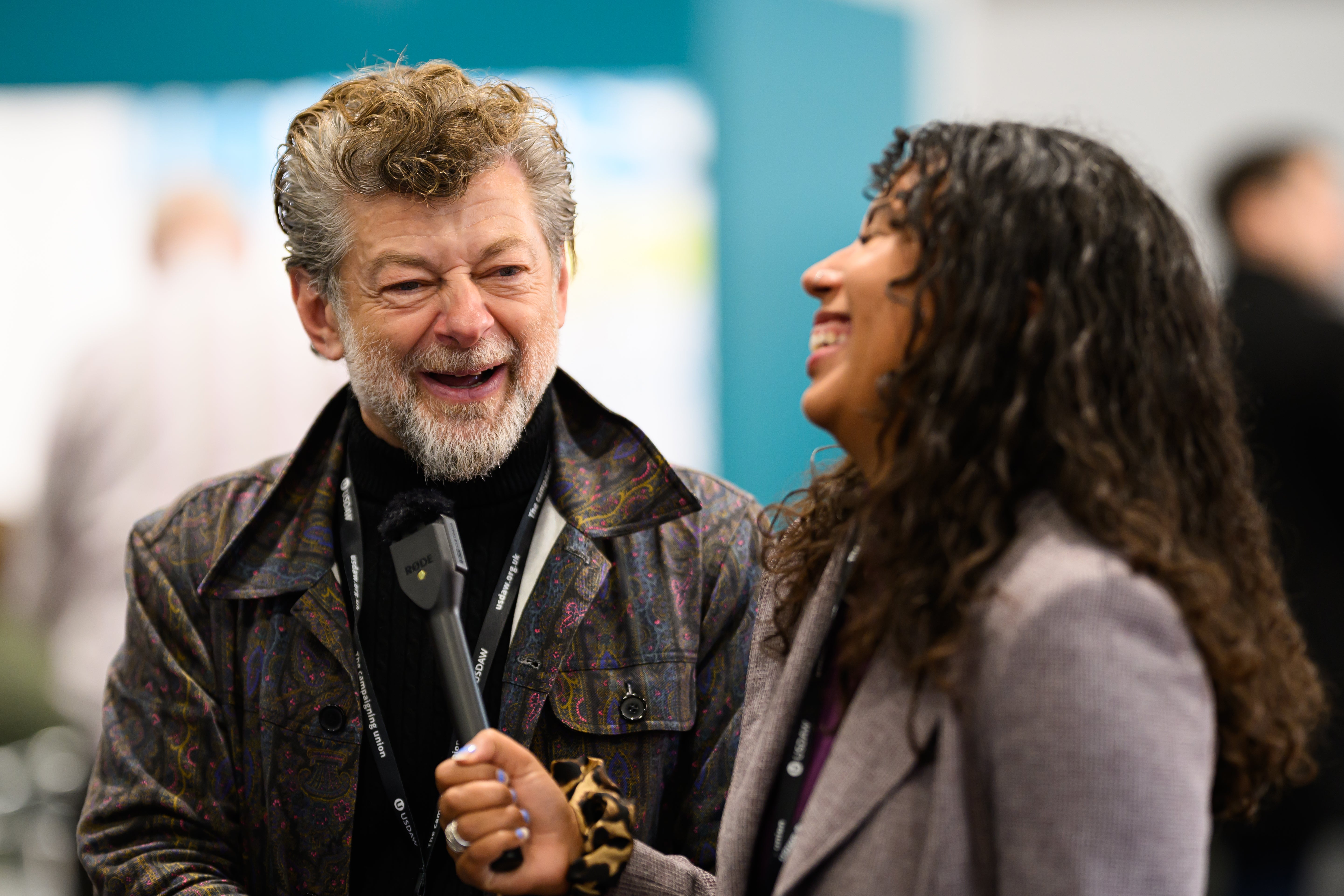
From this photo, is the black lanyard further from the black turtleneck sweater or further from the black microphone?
the black turtleneck sweater

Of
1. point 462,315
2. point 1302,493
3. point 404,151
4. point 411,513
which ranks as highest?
point 404,151

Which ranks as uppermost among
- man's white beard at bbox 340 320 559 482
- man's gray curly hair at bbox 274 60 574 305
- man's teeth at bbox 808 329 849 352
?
man's gray curly hair at bbox 274 60 574 305

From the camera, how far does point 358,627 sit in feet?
6.13

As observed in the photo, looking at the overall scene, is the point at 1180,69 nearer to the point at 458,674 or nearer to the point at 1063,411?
the point at 1063,411

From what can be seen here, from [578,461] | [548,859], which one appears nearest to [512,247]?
[578,461]

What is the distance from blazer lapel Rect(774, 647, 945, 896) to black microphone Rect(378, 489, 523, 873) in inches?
13.3

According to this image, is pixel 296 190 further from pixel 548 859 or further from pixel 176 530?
pixel 548 859

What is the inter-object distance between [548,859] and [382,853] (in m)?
0.47

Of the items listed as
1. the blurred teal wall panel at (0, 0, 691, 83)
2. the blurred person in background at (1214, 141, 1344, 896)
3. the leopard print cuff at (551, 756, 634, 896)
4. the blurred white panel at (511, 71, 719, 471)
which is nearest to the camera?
the leopard print cuff at (551, 756, 634, 896)

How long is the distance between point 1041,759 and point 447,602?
0.66m

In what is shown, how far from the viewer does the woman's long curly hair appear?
1.23 metres

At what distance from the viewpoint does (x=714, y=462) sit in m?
4.37

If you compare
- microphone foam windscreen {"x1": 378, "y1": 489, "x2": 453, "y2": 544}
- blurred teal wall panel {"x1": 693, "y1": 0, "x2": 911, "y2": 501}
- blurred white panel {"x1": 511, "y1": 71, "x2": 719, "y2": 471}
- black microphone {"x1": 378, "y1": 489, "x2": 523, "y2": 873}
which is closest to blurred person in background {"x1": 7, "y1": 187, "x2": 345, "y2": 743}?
blurred white panel {"x1": 511, "y1": 71, "x2": 719, "y2": 471}

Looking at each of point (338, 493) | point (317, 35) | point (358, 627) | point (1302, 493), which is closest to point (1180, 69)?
point (1302, 493)
